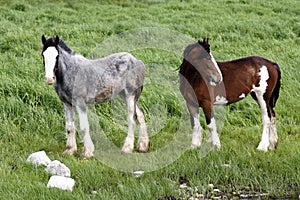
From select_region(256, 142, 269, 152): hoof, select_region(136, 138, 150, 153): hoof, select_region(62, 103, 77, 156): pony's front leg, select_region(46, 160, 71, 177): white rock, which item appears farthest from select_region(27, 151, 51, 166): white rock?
select_region(256, 142, 269, 152): hoof

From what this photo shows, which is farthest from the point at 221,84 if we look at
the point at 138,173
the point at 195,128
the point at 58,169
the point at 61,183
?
the point at 61,183

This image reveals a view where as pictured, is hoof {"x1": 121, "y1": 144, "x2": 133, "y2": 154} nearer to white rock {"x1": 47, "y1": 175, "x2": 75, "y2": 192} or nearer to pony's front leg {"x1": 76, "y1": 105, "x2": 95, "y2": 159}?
pony's front leg {"x1": 76, "y1": 105, "x2": 95, "y2": 159}

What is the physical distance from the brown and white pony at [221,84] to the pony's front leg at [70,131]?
145cm

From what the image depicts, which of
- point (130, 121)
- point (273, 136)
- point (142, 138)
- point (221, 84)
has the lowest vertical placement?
point (142, 138)

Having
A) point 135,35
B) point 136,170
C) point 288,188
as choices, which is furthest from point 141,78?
point 135,35

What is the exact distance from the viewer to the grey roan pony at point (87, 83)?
6133 millimetres

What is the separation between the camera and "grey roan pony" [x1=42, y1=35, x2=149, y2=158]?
6.13m

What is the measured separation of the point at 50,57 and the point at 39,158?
1217 millimetres

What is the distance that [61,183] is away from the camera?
17.7 ft

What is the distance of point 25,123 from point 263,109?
3.41m

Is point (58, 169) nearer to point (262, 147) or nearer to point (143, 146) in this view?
point (143, 146)

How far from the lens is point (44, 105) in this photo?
8039 mm

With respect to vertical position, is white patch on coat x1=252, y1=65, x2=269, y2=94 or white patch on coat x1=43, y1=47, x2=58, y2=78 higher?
white patch on coat x1=43, y1=47, x2=58, y2=78

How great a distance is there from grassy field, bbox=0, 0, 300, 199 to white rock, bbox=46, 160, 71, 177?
8 centimetres
